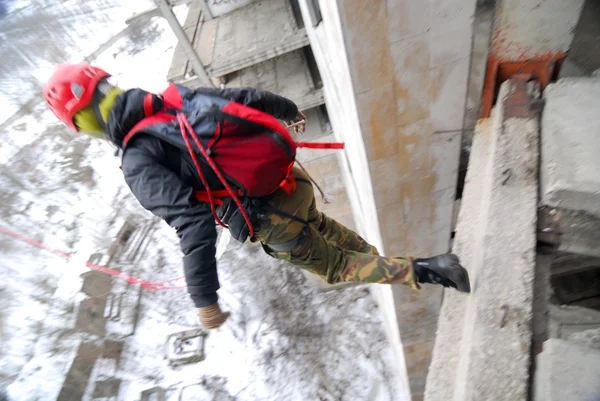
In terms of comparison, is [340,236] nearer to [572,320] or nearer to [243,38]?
[572,320]

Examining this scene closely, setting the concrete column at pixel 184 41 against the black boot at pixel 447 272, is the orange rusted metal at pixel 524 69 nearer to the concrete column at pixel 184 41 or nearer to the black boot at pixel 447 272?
the black boot at pixel 447 272

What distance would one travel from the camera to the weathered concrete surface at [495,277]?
39.4 inches

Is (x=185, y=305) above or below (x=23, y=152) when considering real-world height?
below

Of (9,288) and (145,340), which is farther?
(145,340)

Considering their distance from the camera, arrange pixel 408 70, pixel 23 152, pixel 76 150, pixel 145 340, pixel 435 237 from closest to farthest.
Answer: pixel 408 70
pixel 435 237
pixel 145 340
pixel 23 152
pixel 76 150

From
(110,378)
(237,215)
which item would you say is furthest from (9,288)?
(237,215)

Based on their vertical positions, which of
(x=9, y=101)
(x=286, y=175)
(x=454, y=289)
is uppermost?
(x=9, y=101)

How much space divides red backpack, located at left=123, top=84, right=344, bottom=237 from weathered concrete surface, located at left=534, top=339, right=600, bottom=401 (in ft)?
4.13

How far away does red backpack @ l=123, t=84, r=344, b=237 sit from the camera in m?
1.46

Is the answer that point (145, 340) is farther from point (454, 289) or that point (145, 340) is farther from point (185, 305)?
point (454, 289)

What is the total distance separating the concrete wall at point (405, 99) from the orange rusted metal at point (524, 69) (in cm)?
13

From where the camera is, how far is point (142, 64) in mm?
Result: 7766

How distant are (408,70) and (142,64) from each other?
8.19 m

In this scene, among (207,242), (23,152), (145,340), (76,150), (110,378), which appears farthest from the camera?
(76,150)
